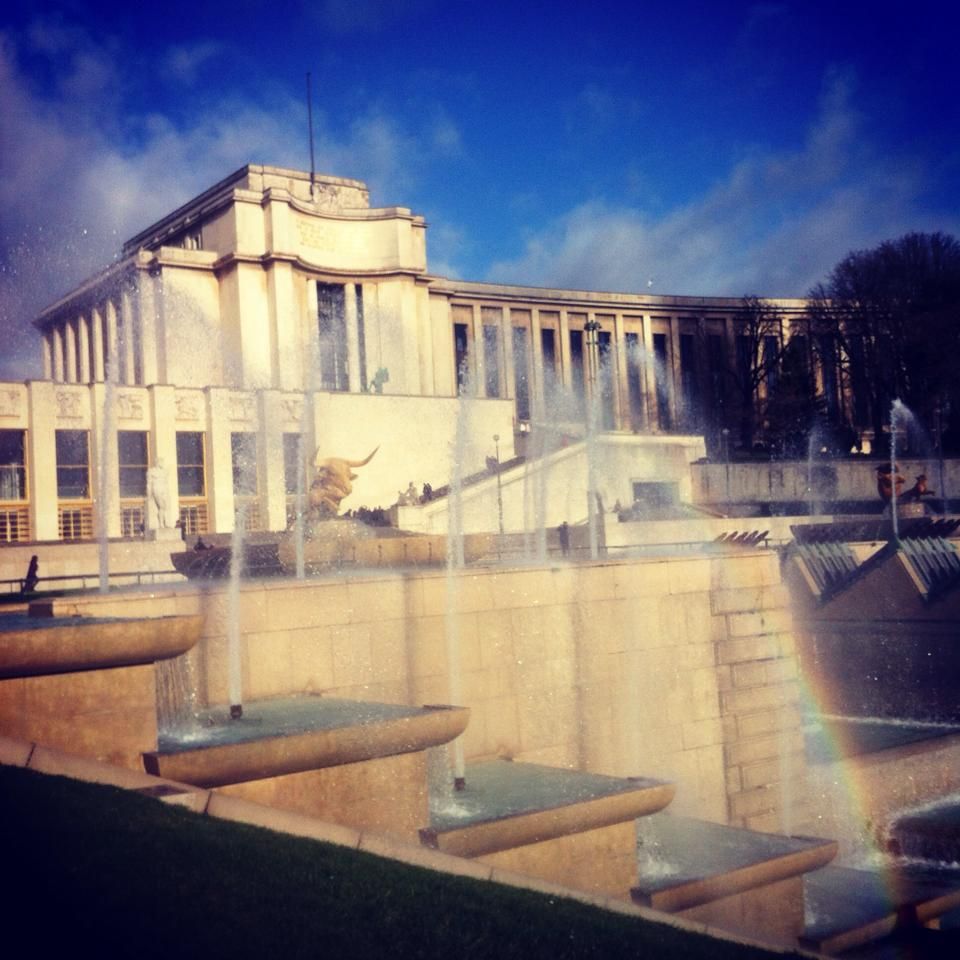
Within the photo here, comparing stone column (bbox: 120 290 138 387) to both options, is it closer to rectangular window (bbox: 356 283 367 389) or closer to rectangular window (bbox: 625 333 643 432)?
rectangular window (bbox: 356 283 367 389)

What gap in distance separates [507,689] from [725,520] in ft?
89.3

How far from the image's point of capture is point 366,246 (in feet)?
186

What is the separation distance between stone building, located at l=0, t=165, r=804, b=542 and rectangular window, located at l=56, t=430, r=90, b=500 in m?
0.07

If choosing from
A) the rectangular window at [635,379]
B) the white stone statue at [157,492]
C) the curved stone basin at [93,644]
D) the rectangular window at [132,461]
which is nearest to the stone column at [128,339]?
the rectangular window at [132,461]

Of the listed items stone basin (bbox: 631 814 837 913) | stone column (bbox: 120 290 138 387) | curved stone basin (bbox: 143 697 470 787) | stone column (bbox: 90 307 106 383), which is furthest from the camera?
stone column (bbox: 90 307 106 383)

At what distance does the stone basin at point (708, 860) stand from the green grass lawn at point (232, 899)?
2236 mm

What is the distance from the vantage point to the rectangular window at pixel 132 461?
39.8 meters

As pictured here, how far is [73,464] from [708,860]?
1308 inches

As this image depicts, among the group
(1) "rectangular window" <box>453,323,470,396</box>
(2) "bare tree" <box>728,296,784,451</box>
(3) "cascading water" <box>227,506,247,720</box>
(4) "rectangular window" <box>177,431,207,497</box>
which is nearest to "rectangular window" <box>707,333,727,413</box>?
(2) "bare tree" <box>728,296,784,451</box>

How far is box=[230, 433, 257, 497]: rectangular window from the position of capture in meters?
42.6

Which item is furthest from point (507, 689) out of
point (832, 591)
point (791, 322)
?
point (791, 322)

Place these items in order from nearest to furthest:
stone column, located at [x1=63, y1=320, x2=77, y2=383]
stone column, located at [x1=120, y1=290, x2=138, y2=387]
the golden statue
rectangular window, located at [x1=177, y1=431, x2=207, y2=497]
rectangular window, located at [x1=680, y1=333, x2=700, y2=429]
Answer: the golden statue → rectangular window, located at [x1=177, y1=431, x2=207, y2=497] → stone column, located at [x1=120, y1=290, x2=138, y2=387] → stone column, located at [x1=63, y1=320, x2=77, y2=383] → rectangular window, located at [x1=680, y1=333, x2=700, y2=429]

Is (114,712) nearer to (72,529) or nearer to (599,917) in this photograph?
(599,917)

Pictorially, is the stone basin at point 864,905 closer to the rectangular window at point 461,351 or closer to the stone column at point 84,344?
the rectangular window at point 461,351
